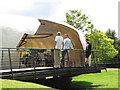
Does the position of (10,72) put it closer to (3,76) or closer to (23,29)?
(3,76)

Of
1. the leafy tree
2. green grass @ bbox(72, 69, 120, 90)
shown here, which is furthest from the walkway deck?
the leafy tree

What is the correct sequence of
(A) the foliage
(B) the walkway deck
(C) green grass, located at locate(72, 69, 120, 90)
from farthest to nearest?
(A) the foliage, (C) green grass, located at locate(72, 69, 120, 90), (B) the walkway deck

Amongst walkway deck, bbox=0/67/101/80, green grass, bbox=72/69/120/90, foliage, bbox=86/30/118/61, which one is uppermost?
foliage, bbox=86/30/118/61

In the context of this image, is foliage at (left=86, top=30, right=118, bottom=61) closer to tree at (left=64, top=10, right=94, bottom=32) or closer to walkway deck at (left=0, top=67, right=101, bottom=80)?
tree at (left=64, top=10, right=94, bottom=32)

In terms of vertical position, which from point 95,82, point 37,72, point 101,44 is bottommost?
point 95,82

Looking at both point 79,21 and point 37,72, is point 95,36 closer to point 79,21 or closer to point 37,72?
point 79,21

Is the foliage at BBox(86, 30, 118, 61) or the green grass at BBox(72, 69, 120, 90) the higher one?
the foliage at BBox(86, 30, 118, 61)

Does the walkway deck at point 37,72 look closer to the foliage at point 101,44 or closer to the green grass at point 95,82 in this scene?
the green grass at point 95,82

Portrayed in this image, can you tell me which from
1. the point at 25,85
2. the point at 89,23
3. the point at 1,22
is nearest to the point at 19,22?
the point at 1,22

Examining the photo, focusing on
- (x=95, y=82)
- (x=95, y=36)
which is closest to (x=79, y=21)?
(x=95, y=36)

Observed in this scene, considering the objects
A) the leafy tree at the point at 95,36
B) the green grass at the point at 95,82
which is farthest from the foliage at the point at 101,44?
the green grass at the point at 95,82

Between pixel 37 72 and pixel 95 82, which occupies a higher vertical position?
pixel 37 72

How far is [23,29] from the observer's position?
15938mm

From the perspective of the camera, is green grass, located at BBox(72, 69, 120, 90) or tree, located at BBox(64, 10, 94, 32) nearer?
green grass, located at BBox(72, 69, 120, 90)
